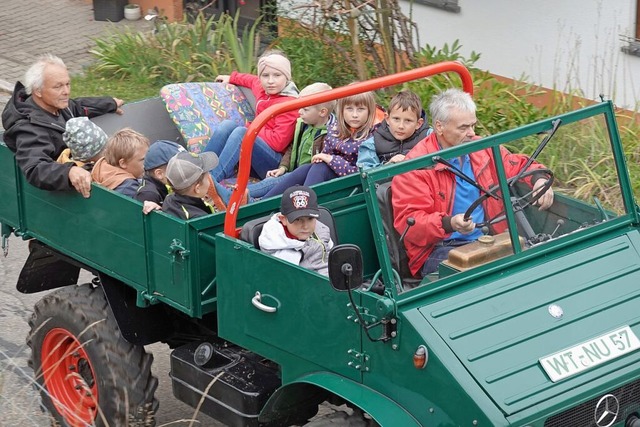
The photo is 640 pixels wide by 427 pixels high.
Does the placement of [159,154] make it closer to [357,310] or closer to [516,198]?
[357,310]

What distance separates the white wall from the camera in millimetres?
9898

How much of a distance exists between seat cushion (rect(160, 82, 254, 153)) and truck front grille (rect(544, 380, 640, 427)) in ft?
11.0

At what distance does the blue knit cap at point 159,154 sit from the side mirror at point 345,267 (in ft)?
5.15

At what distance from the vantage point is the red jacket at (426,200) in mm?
4902

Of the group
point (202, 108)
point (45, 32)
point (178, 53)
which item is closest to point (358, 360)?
point (202, 108)

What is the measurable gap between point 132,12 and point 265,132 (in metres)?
7.38

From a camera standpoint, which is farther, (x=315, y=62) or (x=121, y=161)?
(x=315, y=62)

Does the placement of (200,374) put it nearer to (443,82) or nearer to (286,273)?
(286,273)

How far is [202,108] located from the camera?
735 centimetres

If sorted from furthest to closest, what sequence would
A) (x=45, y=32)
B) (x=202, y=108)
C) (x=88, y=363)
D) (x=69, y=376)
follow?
1. (x=45, y=32)
2. (x=202, y=108)
3. (x=69, y=376)
4. (x=88, y=363)

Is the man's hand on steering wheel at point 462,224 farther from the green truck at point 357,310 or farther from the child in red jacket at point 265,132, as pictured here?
the child in red jacket at point 265,132

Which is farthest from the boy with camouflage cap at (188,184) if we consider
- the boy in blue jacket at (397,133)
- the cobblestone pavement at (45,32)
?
the cobblestone pavement at (45,32)

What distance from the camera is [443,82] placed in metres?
9.46

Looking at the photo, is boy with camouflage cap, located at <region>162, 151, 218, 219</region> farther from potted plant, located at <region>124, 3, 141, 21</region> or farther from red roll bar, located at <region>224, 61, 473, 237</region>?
potted plant, located at <region>124, 3, 141, 21</region>
